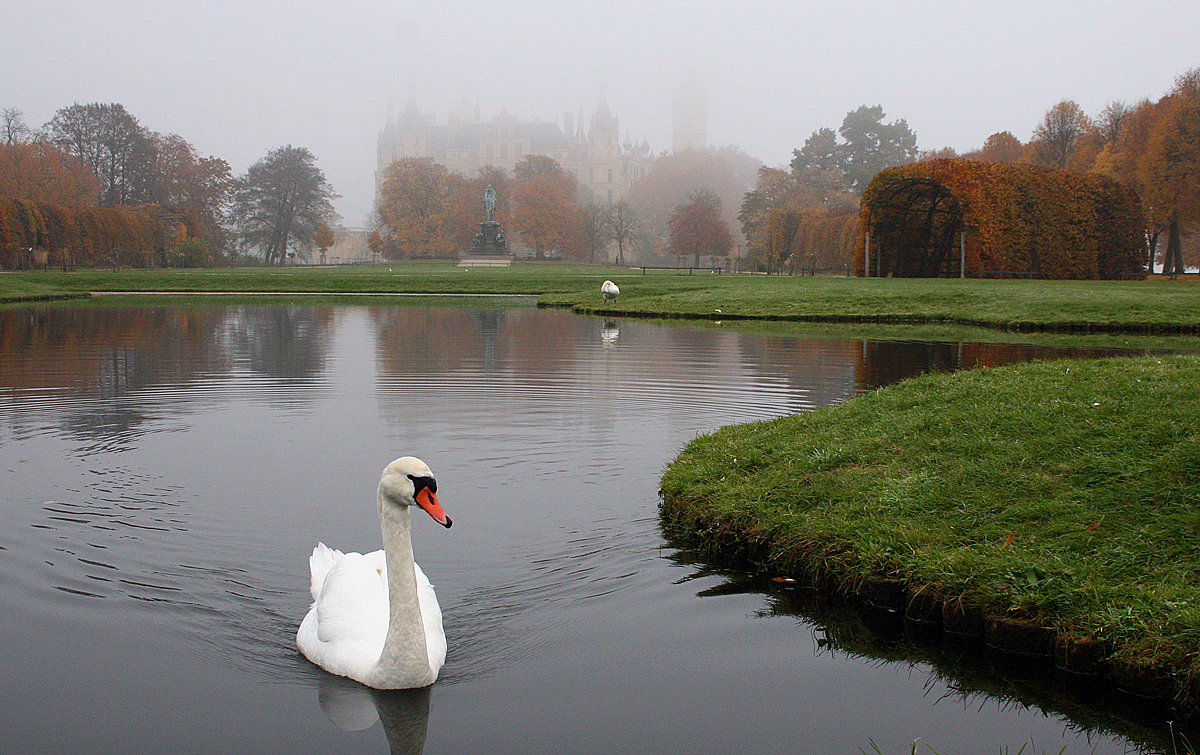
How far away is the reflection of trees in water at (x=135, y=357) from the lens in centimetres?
→ 1193

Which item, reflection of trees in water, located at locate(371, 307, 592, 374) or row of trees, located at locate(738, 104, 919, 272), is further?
row of trees, located at locate(738, 104, 919, 272)

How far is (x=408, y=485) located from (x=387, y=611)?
862mm

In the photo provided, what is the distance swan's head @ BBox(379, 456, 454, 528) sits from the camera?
4.39 meters

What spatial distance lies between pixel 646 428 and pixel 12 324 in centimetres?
2108

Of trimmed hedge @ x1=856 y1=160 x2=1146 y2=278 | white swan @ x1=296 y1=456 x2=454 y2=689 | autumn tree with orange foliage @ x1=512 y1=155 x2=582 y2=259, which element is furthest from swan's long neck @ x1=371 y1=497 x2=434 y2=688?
autumn tree with orange foliage @ x1=512 y1=155 x2=582 y2=259

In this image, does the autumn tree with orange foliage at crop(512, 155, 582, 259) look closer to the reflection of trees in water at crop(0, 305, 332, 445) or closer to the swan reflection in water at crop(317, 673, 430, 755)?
the reflection of trees in water at crop(0, 305, 332, 445)

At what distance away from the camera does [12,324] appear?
25047 mm

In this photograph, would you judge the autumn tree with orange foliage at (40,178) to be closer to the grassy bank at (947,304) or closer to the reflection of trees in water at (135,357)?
the reflection of trees in water at (135,357)

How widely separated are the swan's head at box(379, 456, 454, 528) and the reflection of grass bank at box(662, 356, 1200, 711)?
260cm

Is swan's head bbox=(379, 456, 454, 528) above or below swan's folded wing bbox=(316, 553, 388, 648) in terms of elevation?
above

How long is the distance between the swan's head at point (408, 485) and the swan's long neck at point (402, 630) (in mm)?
127

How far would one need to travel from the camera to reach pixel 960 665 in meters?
4.88

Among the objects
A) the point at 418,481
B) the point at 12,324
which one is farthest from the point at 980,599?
the point at 12,324

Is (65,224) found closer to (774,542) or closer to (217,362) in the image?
(217,362)
